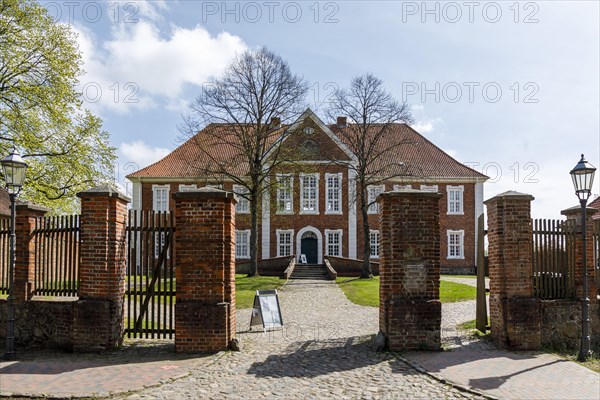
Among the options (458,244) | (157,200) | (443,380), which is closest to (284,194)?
(157,200)

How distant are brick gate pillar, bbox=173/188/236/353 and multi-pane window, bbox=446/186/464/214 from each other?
30946 mm

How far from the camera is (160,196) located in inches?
1474

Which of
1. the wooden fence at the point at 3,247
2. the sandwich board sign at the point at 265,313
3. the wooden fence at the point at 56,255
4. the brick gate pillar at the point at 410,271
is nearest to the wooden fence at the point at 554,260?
the brick gate pillar at the point at 410,271

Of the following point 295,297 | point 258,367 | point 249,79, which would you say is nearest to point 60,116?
point 249,79

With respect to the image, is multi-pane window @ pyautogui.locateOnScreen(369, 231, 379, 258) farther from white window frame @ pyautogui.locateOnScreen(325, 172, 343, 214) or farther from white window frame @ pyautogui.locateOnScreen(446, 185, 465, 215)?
white window frame @ pyautogui.locateOnScreen(446, 185, 465, 215)

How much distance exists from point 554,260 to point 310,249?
89.3 feet

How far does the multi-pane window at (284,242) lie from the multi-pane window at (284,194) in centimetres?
156

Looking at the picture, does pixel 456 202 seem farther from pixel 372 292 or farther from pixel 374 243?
pixel 372 292

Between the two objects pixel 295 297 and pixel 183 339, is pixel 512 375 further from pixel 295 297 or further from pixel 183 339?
pixel 295 297

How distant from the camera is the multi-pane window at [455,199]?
124ft

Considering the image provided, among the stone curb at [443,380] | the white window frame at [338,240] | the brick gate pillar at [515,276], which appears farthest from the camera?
the white window frame at [338,240]

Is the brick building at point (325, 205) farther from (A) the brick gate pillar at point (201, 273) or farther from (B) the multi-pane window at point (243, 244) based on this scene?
(A) the brick gate pillar at point (201, 273)

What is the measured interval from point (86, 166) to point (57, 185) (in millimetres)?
A: 1477

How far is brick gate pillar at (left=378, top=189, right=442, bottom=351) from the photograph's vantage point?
9.62m
